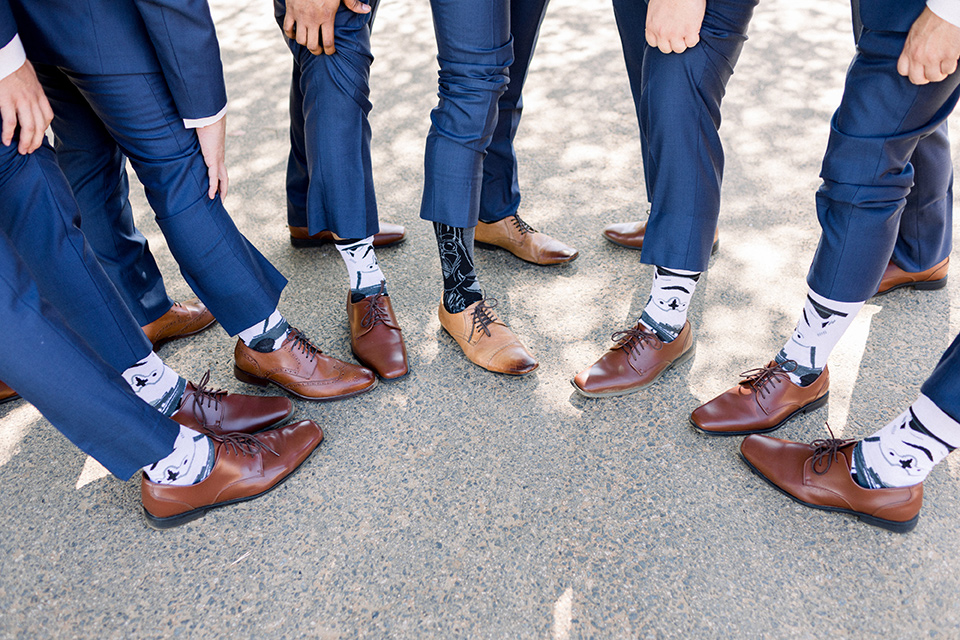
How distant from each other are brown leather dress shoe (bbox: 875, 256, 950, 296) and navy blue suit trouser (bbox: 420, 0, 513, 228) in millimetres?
1345

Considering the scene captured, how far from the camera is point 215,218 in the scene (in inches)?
61.5

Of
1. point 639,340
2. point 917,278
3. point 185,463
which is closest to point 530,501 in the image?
point 639,340

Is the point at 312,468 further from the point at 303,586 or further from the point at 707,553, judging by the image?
the point at 707,553

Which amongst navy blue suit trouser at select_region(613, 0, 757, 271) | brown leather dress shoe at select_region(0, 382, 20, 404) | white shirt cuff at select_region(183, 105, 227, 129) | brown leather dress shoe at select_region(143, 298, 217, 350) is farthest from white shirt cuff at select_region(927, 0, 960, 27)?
brown leather dress shoe at select_region(0, 382, 20, 404)

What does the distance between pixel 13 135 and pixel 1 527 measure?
3.17 feet

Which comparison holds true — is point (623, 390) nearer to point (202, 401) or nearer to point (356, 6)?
point (202, 401)

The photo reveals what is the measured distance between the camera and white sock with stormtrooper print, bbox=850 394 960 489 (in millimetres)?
1312

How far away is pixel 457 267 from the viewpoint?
1.90m

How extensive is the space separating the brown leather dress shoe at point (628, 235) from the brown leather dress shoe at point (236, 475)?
4.16ft

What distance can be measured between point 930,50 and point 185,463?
177 centimetres

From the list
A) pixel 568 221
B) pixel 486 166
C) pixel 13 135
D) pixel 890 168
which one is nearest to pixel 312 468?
pixel 13 135

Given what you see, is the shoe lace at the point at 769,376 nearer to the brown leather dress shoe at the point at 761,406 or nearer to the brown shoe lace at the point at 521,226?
the brown leather dress shoe at the point at 761,406

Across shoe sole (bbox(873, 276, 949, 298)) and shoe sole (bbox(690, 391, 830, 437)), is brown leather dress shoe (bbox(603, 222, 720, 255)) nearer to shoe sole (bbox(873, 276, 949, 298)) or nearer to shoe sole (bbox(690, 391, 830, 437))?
shoe sole (bbox(873, 276, 949, 298))

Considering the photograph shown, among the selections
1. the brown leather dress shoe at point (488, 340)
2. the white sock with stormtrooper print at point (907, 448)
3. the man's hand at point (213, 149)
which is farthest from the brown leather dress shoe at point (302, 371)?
the white sock with stormtrooper print at point (907, 448)
